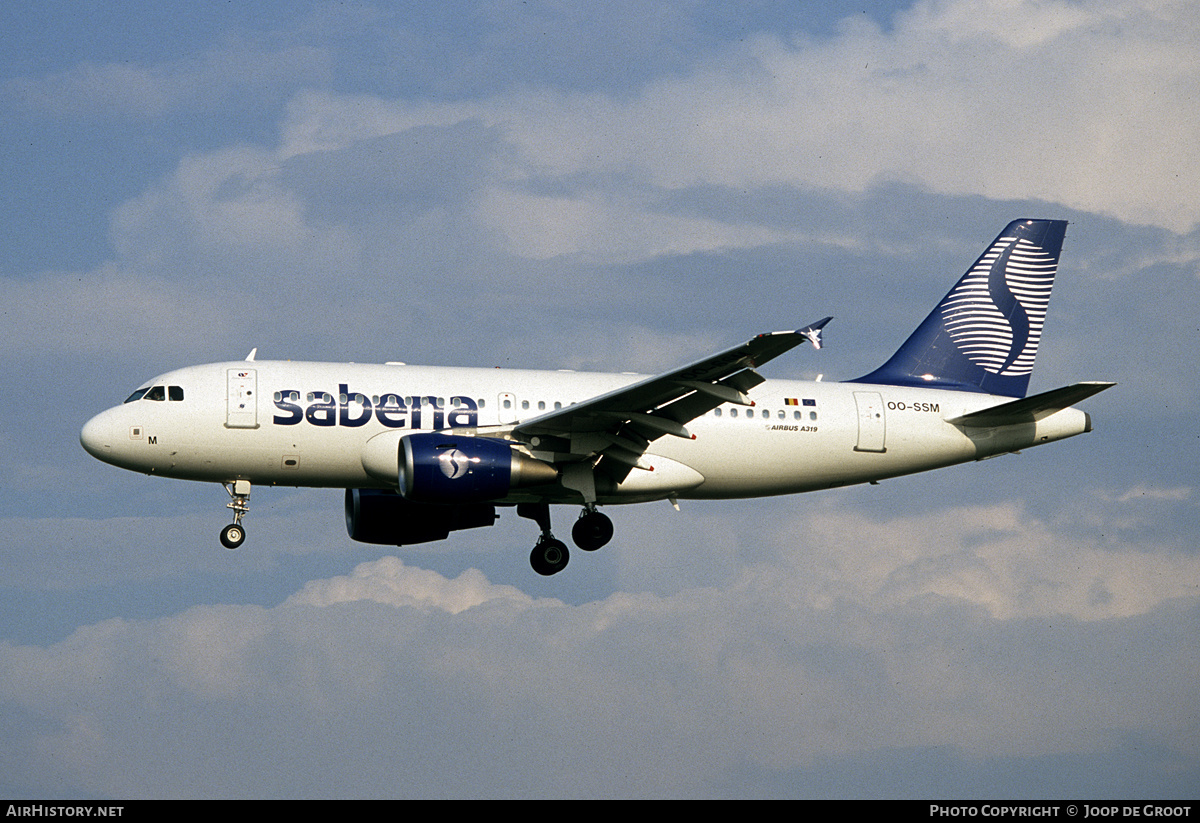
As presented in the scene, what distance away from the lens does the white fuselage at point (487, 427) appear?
117ft

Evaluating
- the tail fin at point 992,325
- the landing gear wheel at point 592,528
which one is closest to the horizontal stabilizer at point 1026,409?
the tail fin at point 992,325

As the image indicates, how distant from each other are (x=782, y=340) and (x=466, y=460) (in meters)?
8.14

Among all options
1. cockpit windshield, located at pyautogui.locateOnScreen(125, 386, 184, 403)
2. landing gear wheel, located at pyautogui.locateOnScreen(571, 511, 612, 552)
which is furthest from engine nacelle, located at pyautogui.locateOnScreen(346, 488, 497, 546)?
cockpit windshield, located at pyautogui.locateOnScreen(125, 386, 184, 403)

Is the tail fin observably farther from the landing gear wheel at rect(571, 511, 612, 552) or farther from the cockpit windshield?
the cockpit windshield

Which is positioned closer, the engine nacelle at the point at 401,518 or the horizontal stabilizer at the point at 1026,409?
the horizontal stabilizer at the point at 1026,409

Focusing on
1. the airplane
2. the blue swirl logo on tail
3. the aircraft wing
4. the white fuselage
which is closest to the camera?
the aircraft wing

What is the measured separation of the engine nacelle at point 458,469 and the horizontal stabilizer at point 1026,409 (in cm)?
1149

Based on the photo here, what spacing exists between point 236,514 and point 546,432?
24.3ft

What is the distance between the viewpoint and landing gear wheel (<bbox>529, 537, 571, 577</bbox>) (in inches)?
1563

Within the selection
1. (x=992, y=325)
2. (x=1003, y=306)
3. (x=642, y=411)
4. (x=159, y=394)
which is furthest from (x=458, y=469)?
(x=1003, y=306)

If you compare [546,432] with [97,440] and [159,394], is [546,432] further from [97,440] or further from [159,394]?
[97,440]

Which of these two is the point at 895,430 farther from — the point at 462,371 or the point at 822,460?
the point at 462,371

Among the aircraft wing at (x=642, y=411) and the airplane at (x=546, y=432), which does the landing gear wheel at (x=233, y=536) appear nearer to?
the airplane at (x=546, y=432)

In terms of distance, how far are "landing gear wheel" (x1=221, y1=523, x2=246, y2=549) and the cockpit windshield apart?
3.17 metres
